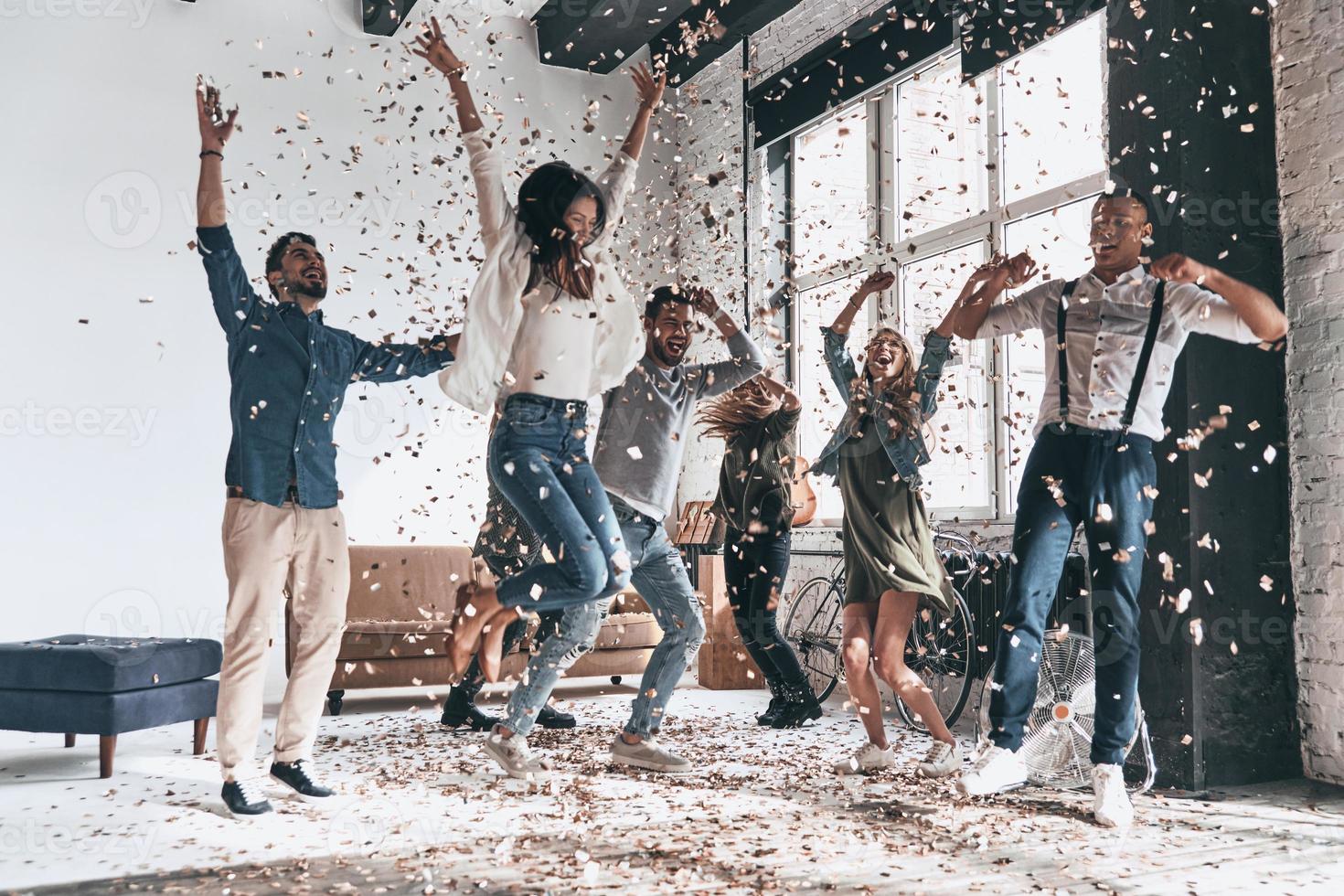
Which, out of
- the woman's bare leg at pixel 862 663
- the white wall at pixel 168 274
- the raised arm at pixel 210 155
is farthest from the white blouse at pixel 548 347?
the white wall at pixel 168 274

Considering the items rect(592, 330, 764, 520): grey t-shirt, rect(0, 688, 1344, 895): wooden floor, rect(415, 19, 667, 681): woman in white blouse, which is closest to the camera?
rect(0, 688, 1344, 895): wooden floor

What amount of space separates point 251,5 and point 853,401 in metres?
4.91

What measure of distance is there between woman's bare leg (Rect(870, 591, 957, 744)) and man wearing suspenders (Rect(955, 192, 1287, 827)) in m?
0.49

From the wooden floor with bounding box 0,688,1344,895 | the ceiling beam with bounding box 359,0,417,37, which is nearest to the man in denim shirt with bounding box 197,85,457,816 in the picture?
the wooden floor with bounding box 0,688,1344,895

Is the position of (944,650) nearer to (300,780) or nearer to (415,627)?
(415,627)

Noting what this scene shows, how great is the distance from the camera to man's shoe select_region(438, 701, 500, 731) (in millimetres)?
4863

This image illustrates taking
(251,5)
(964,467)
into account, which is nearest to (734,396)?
(964,467)

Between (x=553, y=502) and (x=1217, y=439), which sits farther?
(x=1217, y=439)

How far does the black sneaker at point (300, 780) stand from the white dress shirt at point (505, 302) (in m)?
1.31

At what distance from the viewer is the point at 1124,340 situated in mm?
3295

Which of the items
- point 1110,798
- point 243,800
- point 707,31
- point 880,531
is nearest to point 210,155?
point 243,800

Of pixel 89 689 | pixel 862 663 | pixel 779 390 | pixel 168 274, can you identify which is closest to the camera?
pixel 862 663

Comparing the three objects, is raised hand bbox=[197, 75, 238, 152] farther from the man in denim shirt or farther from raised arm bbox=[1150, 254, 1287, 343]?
raised arm bbox=[1150, 254, 1287, 343]

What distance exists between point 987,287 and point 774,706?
2.43 metres
